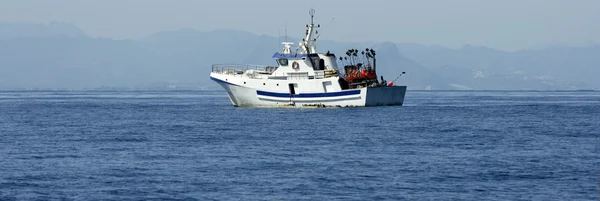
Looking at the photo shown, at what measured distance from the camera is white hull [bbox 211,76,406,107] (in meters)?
98.8

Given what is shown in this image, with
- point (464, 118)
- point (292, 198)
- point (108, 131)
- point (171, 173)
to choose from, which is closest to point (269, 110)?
point (464, 118)

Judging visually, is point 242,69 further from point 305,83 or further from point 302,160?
point 302,160

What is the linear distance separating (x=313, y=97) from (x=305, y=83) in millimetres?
1625

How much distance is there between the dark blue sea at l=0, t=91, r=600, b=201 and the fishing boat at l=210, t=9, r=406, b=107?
48.4 feet

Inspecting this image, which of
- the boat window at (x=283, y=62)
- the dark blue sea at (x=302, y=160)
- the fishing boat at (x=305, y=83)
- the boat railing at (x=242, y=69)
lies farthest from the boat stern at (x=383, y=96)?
the dark blue sea at (x=302, y=160)

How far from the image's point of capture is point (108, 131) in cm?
7325

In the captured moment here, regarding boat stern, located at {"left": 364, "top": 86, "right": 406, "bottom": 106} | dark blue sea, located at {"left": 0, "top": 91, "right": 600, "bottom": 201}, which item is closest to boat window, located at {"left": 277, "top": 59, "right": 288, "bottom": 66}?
boat stern, located at {"left": 364, "top": 86, "right": 406, "bottom": 106}

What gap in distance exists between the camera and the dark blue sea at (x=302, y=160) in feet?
131

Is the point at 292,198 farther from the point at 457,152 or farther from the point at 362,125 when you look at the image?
the point at 362,125

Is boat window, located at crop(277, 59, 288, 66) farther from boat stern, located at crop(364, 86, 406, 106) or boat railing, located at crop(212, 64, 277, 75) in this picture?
boat stern, located at crop(364, 86, 406, 106)

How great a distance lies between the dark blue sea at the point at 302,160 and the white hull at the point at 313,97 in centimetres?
1456

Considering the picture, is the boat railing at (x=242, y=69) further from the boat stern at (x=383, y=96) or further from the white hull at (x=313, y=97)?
the boat stern at (x=383, y=96)

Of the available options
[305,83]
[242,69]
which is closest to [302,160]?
[305,83]

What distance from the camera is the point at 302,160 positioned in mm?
50781
